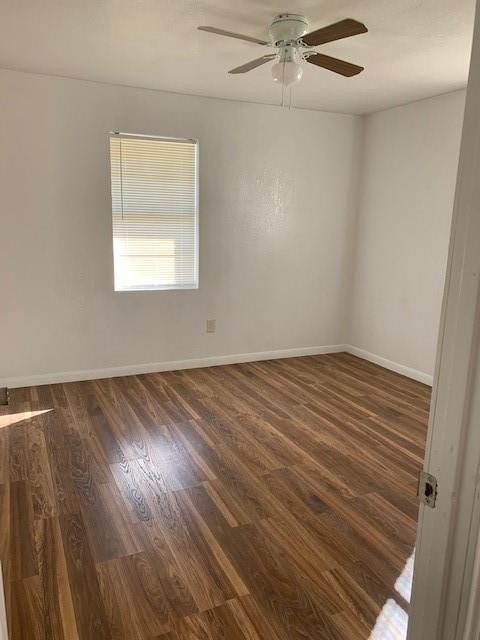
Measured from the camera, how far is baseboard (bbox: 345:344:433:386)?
14.2 feet

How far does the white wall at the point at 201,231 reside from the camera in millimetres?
3725

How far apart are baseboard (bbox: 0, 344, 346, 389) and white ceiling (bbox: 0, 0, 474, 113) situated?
8.19 ft

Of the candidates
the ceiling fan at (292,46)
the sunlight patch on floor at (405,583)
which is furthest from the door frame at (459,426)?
the ceiling fan at (292,46)

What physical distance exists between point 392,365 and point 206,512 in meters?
3.05

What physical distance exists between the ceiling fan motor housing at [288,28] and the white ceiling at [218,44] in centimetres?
5

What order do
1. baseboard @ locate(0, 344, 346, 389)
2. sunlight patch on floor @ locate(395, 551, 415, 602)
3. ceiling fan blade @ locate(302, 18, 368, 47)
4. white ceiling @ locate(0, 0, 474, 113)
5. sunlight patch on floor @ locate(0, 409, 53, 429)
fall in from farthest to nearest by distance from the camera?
baseboard @ locate(0, 344, 346, 389) < sunlight patch on floor @ locate(0, 409, 53, 429) < white ceiling @ locate(0, 0, 474, 113) < ceiling fan blade @ locate(302, 18, 368, 47) < sunlight patch on floor @ locate(395, 551, 415, 602)

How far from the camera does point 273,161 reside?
14.9ft

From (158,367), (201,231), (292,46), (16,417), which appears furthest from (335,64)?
(16,417)

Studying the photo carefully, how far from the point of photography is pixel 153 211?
416 cm

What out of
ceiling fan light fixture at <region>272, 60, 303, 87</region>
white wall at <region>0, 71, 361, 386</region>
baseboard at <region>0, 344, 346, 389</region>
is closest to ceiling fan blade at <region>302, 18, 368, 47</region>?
ceiling fan light fixture at <region>272, 60, 303, 87</region>

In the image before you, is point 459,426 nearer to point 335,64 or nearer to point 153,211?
point 335,64

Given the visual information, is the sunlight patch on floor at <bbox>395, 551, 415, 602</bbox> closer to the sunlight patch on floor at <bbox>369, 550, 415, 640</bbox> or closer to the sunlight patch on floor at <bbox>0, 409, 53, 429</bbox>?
the sunlight patch on floor at <bbox>369, 550, 415, 640</bbox>

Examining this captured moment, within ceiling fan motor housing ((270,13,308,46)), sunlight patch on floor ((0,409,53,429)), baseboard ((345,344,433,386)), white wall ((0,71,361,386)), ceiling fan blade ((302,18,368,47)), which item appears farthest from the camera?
baseboard ((345,344,433,386))

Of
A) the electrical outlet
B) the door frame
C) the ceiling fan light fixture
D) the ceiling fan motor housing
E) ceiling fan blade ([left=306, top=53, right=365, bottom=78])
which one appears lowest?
the electrical outlet
